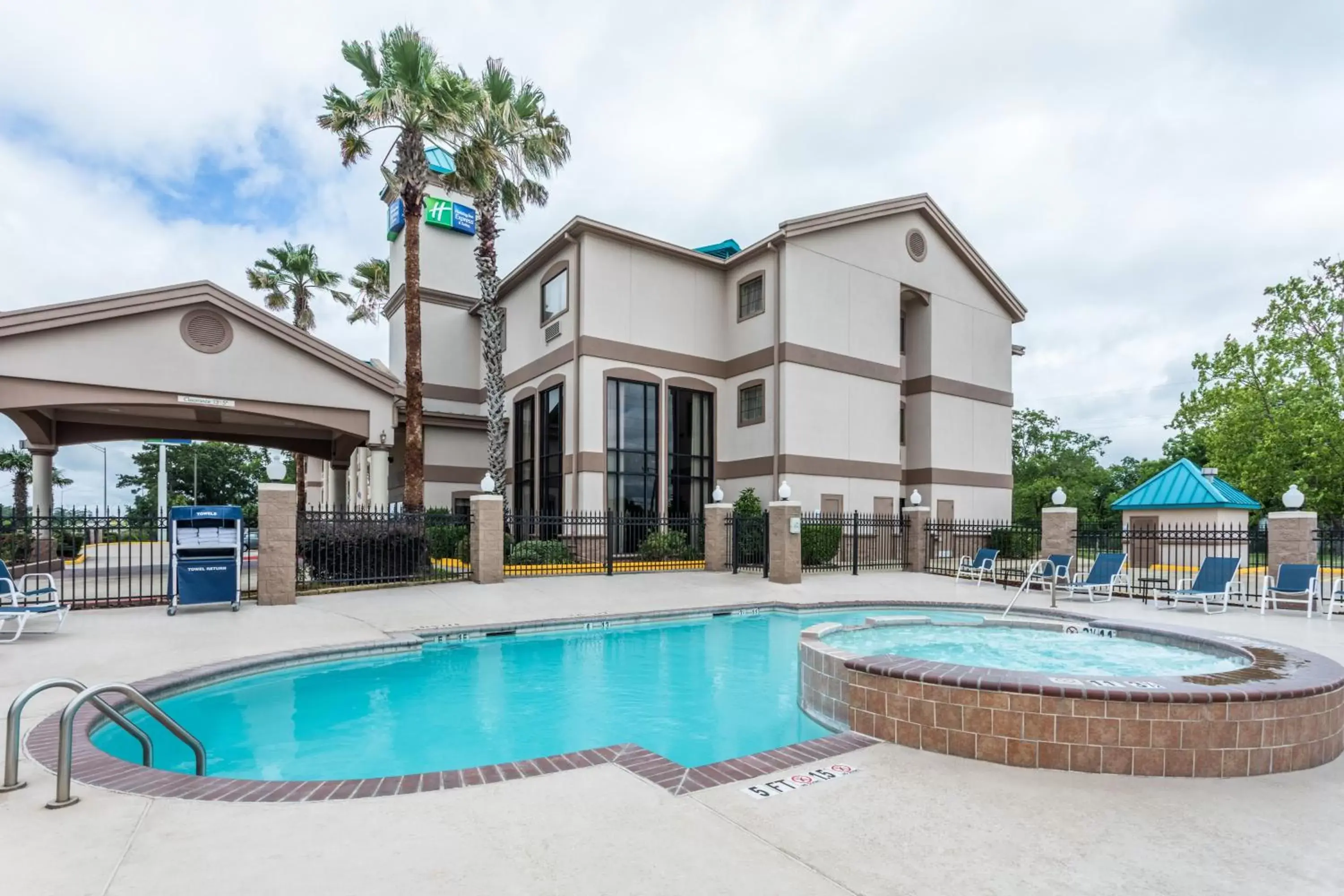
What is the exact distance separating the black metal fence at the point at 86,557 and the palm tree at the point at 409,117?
4.52m

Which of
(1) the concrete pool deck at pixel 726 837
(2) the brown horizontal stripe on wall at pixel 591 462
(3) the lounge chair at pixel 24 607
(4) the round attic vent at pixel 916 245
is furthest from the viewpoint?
(4) the round attic vent at pixel 916 245

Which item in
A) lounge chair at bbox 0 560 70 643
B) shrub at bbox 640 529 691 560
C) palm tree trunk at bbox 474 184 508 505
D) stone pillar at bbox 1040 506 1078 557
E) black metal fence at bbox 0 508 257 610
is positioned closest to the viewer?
lounge chair at bbox 0 560 70 643

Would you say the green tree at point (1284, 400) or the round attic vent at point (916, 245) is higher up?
the round attic vent at point (916, 245)

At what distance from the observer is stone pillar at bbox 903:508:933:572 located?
19.2 metres

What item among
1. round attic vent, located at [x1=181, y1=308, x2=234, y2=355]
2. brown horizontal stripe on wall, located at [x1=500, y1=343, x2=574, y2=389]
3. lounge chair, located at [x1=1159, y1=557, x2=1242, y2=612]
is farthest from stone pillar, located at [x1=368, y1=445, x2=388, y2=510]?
lounge chair, located at [x1=1159, y1=557, x2=1242, y2=612]

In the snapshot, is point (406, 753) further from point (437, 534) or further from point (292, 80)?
point (437, 534)

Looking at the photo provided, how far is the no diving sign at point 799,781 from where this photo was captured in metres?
3.83

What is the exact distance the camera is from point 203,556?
419 inches

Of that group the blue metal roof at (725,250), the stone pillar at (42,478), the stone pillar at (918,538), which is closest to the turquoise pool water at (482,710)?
the stone pillar at (918,538)

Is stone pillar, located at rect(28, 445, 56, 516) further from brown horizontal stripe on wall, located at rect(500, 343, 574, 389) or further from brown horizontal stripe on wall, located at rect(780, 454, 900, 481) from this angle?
brown horizontal stripe on wall, located at rect(780, 454, 900, 481)

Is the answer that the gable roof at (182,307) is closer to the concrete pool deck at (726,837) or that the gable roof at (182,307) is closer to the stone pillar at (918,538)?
the concrete pool deck at (726,837)

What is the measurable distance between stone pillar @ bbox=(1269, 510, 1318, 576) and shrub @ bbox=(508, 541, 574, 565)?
1459 centimetres

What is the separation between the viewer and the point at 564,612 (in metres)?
11.7

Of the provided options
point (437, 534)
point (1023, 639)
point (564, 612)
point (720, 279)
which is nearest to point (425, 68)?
point (720, 279)
